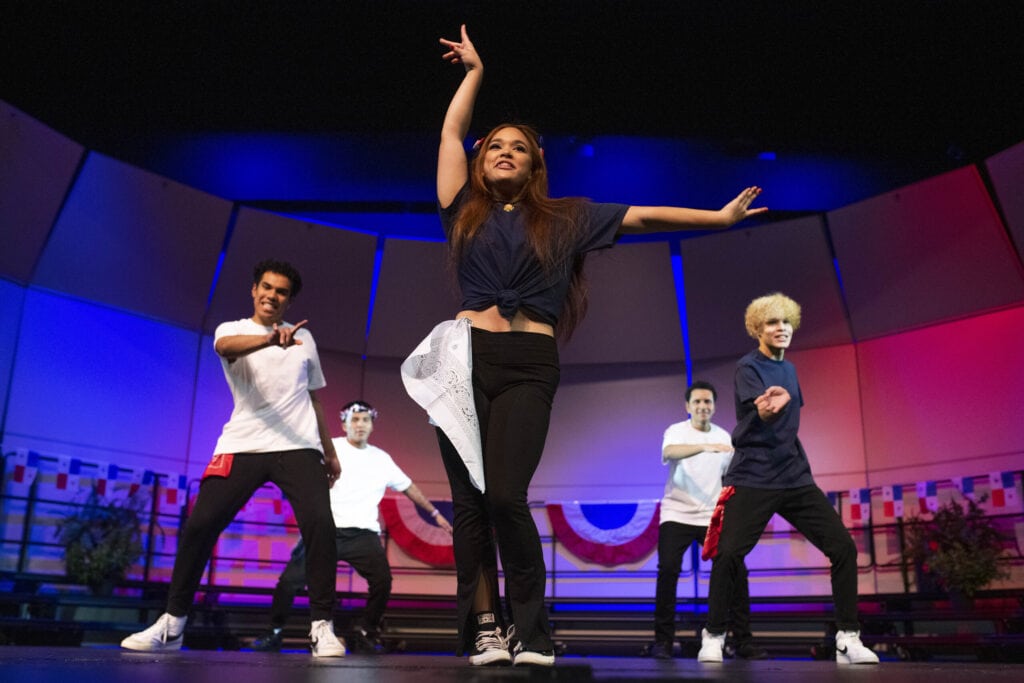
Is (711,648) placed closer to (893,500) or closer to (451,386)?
(451,386)

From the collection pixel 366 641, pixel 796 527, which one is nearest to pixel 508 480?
pixel 796 527

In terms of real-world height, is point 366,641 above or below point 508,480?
below

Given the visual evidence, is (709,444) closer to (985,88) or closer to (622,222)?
(985,88)

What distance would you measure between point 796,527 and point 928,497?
4.47 meters

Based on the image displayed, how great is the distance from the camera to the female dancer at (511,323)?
2.38 m

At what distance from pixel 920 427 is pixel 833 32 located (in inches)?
161

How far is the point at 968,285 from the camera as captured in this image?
8344 mm

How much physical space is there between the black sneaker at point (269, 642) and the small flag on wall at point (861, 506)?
527cm

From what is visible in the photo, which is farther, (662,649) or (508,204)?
(662,649)

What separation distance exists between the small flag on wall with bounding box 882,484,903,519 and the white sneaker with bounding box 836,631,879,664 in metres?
4.46

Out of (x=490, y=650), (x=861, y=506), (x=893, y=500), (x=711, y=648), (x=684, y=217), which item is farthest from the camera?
(x=861, y=506)

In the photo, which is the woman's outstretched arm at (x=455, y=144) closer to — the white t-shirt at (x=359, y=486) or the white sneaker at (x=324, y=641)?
the white sneaker at (x=324, y=641)

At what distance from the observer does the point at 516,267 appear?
255 centimetres

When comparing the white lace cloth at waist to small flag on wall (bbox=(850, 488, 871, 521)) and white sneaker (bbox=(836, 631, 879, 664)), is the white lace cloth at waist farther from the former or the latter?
small flag on wall (bbox=(850, 488, 871, 521))
